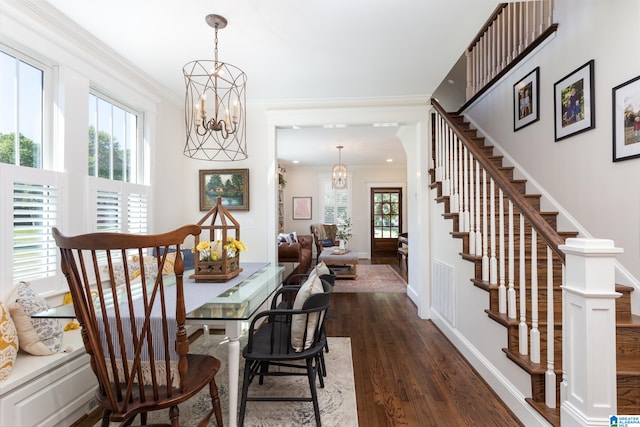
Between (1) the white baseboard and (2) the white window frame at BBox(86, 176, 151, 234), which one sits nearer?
(1) the white baseboard

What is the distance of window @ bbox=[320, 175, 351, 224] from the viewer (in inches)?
338

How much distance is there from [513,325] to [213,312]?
182cm

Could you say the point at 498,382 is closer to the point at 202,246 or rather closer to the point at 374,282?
the point at 202,246

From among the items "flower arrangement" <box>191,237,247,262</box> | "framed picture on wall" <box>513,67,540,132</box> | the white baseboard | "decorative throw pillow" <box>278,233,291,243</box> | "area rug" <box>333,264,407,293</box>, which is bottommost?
"area rug" <box>333,264,407,293</box>

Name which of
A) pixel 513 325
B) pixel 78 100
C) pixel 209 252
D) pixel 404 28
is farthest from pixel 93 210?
pixel 513 325

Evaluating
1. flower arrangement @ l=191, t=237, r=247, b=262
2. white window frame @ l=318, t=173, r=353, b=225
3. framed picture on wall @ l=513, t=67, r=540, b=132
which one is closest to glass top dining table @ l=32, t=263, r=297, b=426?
flower arrangement @ l=191, t=237, r=247, b=262

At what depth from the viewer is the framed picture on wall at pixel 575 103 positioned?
2.22 meters

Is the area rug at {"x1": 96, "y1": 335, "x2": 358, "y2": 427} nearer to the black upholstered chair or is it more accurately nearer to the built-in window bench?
the black upholstered chair

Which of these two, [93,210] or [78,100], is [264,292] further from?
[78,100]

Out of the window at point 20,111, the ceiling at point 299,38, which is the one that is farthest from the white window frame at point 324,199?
the window at point 20,111

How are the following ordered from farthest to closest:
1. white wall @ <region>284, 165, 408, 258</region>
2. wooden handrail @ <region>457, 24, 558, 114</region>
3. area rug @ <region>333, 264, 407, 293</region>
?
1. white wall @ <region>284, 165, 408, 258</region>
2. area rug @ <region>333, 264, 407, 293</region>
3. wooden handrail @ <region>457, 24, 558, 114</region>

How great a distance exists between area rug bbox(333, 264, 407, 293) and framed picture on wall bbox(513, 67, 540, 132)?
9.35 ft

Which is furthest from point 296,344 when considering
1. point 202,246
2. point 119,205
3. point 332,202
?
point 332,202

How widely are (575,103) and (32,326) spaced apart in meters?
4.09
